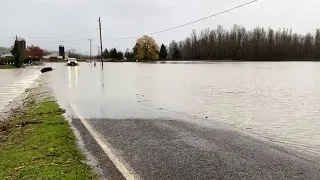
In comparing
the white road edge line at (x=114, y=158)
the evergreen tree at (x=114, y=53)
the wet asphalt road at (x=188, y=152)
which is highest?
the evergreen tree at (x=114, y=53)

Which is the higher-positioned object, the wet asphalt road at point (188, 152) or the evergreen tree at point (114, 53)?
the evergreen tree at point (114, 53)

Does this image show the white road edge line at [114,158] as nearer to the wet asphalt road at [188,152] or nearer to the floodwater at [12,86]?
the wet asphalt road at [188,152]

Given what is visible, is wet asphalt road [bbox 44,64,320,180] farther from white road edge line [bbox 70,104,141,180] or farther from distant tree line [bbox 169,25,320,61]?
distant tree line [bbox 169,25,320,61]

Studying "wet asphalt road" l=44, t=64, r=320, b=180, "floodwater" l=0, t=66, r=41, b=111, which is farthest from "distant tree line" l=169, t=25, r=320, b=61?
"wet asphalt road" l=44, t=64, r=320, b=180

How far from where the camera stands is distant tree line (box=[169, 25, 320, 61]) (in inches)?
6599

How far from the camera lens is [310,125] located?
44.3ft

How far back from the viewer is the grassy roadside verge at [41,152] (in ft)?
22.8

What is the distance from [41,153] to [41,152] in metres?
0.10

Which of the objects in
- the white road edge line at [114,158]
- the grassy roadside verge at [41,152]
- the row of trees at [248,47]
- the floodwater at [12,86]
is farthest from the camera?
the row of trees at [248,47]

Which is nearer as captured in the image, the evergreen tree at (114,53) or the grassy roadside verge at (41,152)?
the grassy roadside verge at (41,152)

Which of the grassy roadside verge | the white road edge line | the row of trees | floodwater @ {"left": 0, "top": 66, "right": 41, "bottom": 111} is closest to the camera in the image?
the white road edge line

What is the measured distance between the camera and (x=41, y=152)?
8.52 meters

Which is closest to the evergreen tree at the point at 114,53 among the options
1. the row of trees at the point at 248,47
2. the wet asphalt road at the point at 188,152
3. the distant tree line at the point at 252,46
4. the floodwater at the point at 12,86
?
the row of trees at the point at 248,47

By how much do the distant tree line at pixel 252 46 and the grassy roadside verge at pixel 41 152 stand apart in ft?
520
